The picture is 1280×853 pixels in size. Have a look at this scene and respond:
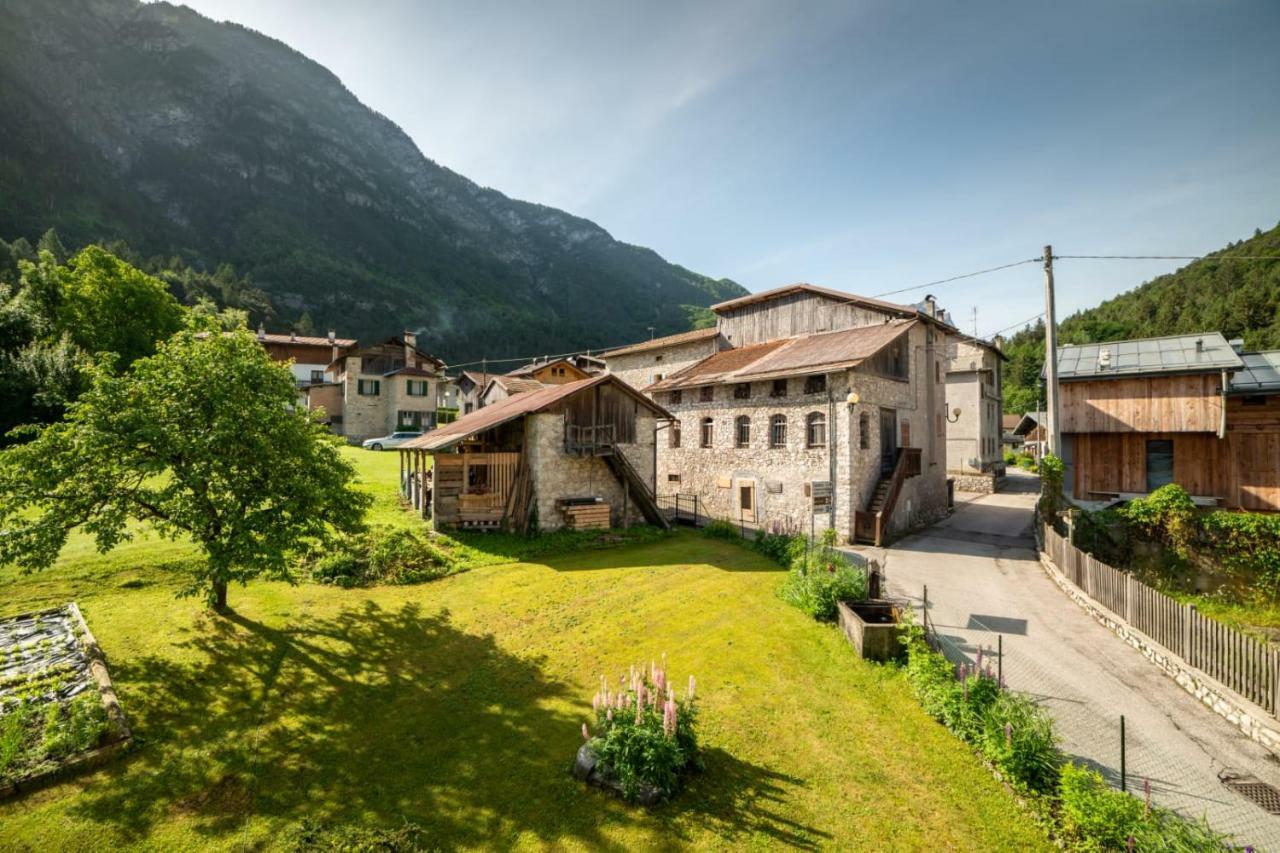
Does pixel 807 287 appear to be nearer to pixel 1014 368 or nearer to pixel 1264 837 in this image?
pixel 1264 837

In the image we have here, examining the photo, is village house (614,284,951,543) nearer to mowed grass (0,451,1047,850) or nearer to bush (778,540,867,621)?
bush (778,540,867,621)

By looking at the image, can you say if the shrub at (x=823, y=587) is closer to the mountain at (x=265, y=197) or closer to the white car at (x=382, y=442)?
the white car at (x=382, y=442)

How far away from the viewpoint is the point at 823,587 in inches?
509

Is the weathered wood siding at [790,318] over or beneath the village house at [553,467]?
over

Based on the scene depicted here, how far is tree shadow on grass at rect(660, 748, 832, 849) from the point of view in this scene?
19.9 feet

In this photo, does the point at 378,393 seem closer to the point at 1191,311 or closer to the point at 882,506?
the point at 882,506

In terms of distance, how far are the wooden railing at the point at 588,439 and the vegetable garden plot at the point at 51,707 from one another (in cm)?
1404

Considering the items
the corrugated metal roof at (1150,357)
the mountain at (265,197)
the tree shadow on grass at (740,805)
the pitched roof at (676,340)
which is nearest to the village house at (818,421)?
the pitched roof at (676,340)

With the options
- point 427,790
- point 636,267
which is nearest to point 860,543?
point 427,790

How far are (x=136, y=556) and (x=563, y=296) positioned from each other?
461 ft

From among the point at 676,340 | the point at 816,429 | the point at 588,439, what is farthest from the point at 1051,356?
the point at 676,340

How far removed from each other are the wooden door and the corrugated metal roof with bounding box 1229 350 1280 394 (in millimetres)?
11743

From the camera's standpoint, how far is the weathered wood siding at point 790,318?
2741 cm

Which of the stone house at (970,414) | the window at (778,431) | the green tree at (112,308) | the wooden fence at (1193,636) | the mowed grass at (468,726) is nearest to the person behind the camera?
the mowed grass at (468,726)
